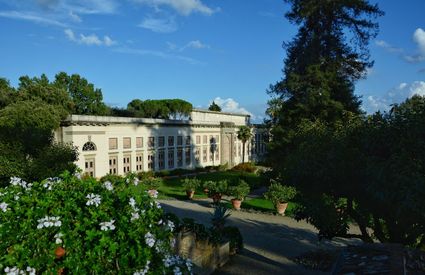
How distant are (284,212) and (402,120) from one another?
18070mm

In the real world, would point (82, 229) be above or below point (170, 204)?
above

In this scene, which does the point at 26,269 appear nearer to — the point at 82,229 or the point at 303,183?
the point at 82,229

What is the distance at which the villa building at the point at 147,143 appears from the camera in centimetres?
3981

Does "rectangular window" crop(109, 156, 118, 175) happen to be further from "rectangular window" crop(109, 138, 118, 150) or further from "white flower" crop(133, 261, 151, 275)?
"white flower" crop(133, 261, 151, 275)

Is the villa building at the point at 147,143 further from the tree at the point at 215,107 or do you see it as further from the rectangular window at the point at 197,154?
the tree at the point at 215,107

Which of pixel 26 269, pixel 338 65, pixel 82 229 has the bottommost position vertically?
pixel 26 269

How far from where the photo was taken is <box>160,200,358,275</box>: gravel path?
50.0ft

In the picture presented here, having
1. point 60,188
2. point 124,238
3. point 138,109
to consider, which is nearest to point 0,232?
point 60,188

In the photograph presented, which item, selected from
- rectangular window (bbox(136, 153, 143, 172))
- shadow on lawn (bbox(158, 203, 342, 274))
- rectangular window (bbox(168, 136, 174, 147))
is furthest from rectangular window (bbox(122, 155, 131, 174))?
shadow on lawn (bbox(158, 203, 342, 274))

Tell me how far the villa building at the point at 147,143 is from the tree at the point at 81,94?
875 inches

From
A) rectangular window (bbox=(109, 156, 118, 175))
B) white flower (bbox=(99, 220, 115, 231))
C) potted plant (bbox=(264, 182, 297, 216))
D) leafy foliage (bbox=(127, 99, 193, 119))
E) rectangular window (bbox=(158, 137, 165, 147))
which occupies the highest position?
leafy foliage (bbox=(127, 99, 193, 119))

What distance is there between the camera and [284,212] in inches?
1051

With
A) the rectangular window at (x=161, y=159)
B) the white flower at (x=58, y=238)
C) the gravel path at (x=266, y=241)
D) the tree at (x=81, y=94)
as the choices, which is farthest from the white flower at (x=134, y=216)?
the tree at (x=81, y=94)

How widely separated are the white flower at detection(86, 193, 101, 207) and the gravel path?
1068 centimetres
